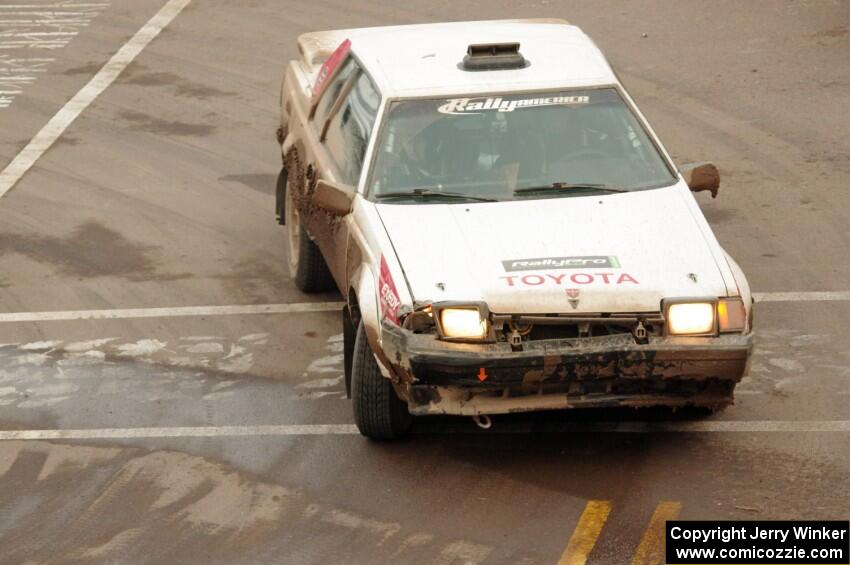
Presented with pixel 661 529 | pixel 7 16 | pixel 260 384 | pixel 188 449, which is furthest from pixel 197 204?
pixel 7 16

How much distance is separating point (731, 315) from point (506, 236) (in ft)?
3.96

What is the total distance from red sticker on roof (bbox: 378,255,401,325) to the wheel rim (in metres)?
2.99

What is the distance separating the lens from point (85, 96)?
16.5 meters

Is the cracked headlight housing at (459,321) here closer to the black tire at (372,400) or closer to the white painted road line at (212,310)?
the black tire at (372,400)

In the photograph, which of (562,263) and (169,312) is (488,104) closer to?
(562,263)

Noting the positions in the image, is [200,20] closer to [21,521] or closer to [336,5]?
[336,5]

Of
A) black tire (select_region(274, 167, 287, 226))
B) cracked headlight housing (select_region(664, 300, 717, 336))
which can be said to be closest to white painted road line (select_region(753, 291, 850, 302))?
cracked headlight housing (select_region(664, 300, 717, 336))

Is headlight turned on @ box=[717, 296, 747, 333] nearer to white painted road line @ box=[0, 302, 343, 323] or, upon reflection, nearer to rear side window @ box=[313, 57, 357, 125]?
rear side window @ box=[313, 57, 357, 125]

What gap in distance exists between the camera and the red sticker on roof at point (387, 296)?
7.50 meters

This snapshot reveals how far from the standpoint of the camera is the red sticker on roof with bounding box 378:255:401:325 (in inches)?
295

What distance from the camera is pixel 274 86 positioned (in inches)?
655

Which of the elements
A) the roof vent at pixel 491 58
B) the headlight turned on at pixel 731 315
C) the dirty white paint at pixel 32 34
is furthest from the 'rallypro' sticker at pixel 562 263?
the dirty white paint at pixel 32 34

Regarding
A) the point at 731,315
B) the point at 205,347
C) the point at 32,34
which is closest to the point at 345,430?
the point at 205,347

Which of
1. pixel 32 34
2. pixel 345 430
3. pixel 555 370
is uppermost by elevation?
pixel 555 370
